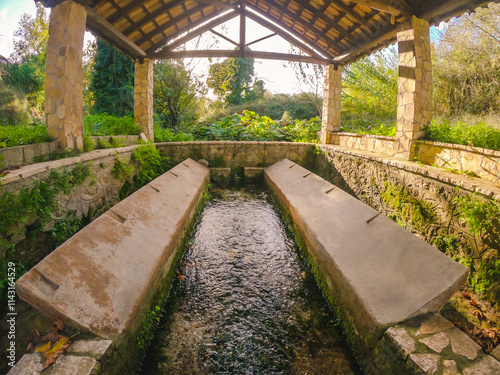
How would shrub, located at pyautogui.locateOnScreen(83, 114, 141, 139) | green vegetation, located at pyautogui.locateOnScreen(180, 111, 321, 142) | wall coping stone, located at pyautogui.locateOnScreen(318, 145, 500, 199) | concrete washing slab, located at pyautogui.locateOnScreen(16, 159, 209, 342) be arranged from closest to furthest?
concrete washing slab, located at pyautogui.locateOnScreen(16, 159, 209, 342) → wall coping stone, located at pyautogui.locateOnScreen(318, 145, 500, 199) → shrub, located at pyautogui.locateOnScreen(83, 114, 141, 139) → green vegetation, located at pyautogui.locateOnScreen(180, 111, 321, 142)

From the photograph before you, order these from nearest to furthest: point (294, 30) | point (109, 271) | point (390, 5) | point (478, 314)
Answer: point (109, 271)
point (478, 314)
point (390, 5)
point (294, 30)

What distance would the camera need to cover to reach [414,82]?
4672mm

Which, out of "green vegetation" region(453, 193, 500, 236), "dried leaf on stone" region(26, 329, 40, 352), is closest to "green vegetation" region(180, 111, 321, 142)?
"green vegetation" region(453, 193, 500, 236)

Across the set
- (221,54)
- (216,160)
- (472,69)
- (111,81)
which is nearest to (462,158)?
(472,69)

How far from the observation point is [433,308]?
6.06ft

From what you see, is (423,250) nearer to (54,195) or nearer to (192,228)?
(192,228)

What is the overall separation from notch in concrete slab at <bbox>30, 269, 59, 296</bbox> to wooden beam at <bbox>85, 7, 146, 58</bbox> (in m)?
4.72

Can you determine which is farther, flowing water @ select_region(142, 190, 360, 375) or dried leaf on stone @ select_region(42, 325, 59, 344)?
flowing water @ select_region(142, 190, 360, 375)

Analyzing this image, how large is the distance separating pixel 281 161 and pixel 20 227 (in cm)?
632

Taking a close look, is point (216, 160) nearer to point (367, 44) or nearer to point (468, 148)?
point (367, 44)

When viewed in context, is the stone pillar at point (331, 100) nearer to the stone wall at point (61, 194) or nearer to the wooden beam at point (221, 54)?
the wooden beam at point (221, 54)

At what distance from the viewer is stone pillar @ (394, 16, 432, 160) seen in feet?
15.3

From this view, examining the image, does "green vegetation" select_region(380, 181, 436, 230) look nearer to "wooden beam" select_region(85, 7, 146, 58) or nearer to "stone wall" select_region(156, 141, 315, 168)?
"stone wall" select_region(156, 141, 315, 168)

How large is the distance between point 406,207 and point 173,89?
1182cm
